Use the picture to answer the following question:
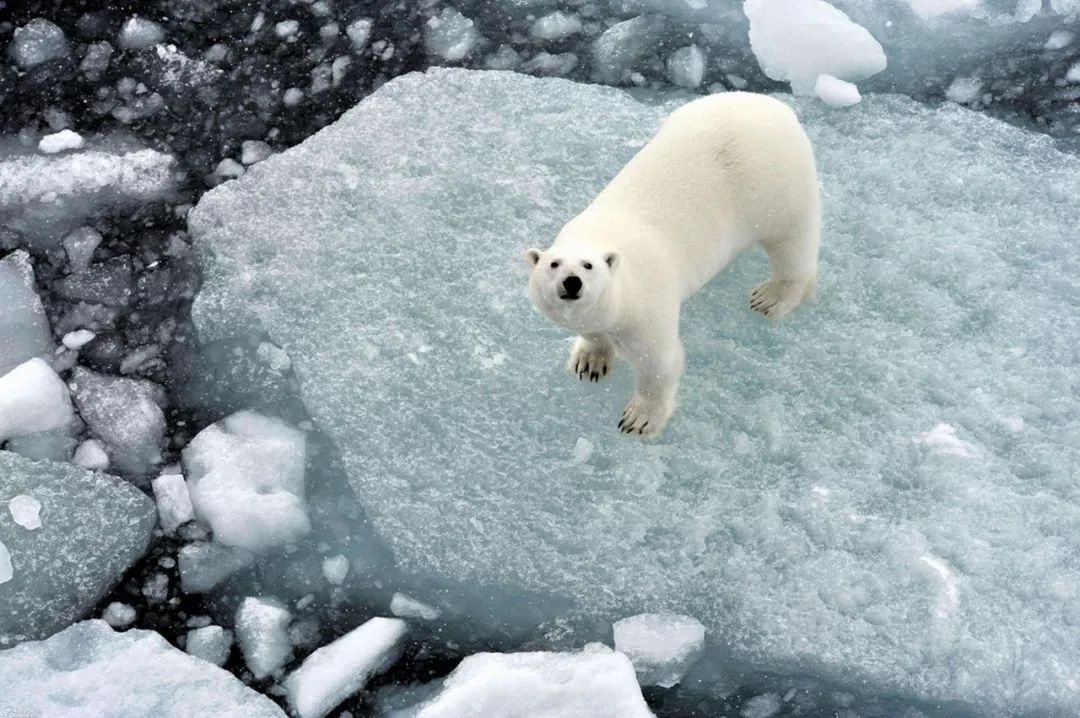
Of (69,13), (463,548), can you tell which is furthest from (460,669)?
(69,13)

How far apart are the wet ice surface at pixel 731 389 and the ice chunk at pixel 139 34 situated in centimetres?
65

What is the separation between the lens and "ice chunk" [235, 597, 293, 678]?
2.48 metres

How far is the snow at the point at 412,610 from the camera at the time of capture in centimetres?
254

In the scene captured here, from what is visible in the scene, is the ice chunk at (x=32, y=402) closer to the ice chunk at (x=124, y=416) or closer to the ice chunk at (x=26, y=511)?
the ice chunk at (x=124, y=416)

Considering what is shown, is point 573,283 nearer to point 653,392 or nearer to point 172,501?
point 653,392

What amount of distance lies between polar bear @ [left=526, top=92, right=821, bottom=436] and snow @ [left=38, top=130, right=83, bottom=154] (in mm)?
1525

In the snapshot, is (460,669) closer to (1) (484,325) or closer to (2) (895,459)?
(1) (484,325)

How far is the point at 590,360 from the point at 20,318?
4.56 feet

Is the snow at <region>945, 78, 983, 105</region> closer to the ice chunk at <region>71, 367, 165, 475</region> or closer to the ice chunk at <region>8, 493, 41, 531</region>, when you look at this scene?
the ice chunk at <region>71, 367, 165, 475</region>

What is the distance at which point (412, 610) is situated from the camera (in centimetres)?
254

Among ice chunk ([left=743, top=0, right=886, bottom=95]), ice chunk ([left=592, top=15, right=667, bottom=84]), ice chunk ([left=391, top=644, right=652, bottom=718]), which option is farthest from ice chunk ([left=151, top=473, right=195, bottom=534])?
ice chunk ([left=743, top=0, right=886, bottom=95])

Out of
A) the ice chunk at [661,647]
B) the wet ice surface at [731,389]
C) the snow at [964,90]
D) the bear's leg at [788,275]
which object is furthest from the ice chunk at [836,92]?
the ice chunk at [661,647]

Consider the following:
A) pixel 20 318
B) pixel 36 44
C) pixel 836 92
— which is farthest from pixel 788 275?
pixel 36 44

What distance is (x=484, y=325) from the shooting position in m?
2.86
